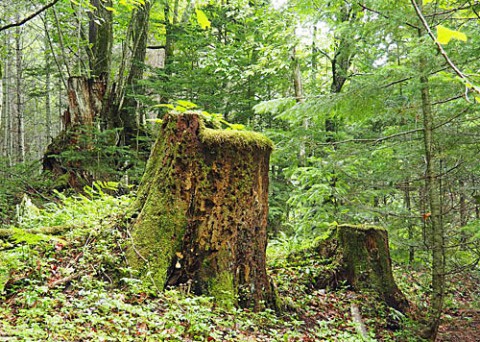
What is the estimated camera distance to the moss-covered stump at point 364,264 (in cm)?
628

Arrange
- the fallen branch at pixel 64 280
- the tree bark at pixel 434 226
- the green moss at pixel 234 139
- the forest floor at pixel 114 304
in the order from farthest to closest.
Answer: the tree bark at pixel 434 226 < the green moss at pixel 234 139 < the fallen branch at pixel 64 280 < the forest floor at pixel 114 304

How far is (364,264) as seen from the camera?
6.38 metres

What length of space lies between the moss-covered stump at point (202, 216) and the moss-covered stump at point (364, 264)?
7.48 feet

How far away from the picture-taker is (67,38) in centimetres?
1062

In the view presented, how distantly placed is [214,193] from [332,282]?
10.5 feet

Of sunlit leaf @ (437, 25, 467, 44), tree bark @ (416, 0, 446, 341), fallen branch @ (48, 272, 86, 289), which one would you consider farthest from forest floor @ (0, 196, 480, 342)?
sunlit leaf @ (437, 25, 467, 44)

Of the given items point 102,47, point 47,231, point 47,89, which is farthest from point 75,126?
point 47,89

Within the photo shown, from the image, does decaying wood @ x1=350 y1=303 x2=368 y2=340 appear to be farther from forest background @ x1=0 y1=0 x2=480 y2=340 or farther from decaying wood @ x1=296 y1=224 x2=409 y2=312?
forest background @ x1=0 y1=0 x2=480 y2=340

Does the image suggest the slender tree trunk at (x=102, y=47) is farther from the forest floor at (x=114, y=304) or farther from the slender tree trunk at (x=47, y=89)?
the forest floor at (x=114, y=304)

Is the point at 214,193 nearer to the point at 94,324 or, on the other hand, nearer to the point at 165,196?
the point at 165,196

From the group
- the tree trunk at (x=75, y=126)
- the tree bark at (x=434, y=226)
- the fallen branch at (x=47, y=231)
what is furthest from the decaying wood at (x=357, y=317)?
the tree trunk at (x=75, y=126)

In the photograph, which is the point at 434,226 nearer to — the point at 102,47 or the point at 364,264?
the point at 364,264

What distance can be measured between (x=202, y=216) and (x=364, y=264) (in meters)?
3.45

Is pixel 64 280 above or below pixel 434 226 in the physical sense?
below
